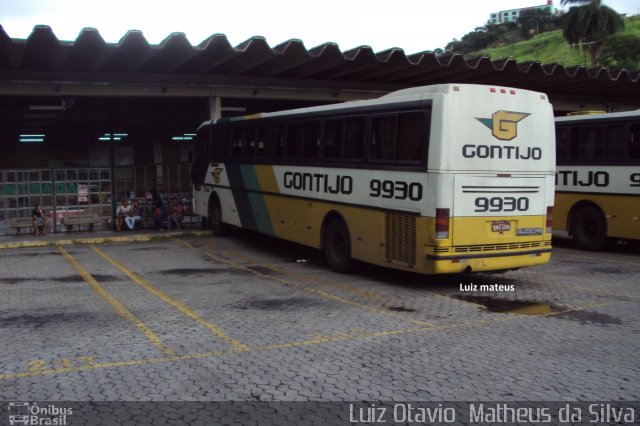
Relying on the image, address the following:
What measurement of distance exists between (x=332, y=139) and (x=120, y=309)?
515 centimetres

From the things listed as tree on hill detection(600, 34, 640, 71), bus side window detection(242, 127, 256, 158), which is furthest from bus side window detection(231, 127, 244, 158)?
tree on hill detection(600, 34, 640, 71)

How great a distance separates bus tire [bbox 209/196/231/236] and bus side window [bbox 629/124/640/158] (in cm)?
1023

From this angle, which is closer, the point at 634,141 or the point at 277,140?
the point at 277,140

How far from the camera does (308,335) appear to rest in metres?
6.93

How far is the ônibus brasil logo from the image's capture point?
9572 millimetres

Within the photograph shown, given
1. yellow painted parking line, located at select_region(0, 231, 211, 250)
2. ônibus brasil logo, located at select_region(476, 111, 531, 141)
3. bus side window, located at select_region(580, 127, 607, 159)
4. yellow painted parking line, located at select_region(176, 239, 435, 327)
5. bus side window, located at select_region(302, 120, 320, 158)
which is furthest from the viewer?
yellow painted parking line, located at select_region(0, 231, 211, 250)

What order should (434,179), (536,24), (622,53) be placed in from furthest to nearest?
(536,24)
(622,53)
(434,179)

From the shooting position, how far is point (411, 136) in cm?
967

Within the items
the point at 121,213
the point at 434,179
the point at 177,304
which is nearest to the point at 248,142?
the point at 121,213

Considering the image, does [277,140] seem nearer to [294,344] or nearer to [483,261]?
[483,261]

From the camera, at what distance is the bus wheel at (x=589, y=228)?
566 inches

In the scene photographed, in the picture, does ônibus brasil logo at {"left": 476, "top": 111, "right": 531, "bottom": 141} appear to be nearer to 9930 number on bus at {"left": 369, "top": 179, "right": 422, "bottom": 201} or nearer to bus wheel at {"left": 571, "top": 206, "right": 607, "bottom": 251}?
9930 number on bus at {"left": 369, "top": 179, "right": 422, "bottom": 201}

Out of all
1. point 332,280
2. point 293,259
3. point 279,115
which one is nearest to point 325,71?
point 279,115

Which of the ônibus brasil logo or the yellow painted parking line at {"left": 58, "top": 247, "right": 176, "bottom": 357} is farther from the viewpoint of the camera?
the ônibus brasil logo
